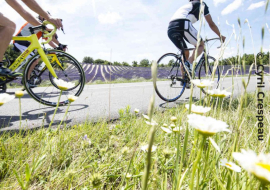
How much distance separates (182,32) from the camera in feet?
12.6

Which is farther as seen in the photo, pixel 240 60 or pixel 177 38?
pixel 177 38

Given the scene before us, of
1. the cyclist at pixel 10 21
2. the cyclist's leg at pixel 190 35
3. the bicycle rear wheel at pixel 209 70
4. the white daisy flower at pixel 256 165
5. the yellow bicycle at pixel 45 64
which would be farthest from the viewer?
the cyclist's leg at pixel 190 35

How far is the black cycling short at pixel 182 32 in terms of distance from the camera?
3771 millimetres

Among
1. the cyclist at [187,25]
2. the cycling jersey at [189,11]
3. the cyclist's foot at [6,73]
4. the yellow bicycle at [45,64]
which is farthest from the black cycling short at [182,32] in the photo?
the cyclist's foot at [6,73]

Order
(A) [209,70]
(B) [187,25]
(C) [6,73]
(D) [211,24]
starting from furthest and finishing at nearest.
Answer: (A) [209,70]
(D) [211,24]
(B) [187,25]
(C) [6,73]

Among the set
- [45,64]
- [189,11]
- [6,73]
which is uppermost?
[189,11]

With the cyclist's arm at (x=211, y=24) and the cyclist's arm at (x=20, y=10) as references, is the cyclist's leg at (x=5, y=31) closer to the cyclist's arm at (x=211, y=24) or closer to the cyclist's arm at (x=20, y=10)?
the cyclist's arm at (x=20, y=10)

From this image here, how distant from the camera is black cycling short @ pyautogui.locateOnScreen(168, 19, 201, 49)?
148 inches

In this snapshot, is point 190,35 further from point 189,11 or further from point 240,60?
point 240,60

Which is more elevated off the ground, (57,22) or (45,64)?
(57,22)

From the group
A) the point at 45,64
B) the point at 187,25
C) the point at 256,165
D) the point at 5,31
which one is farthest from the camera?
the point at 187,25

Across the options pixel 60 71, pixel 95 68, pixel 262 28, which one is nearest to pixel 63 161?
pixel 262 28

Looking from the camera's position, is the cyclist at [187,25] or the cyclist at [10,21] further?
the cyclist at [187,25]

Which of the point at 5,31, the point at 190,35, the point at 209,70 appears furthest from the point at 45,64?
the point at 209,70
